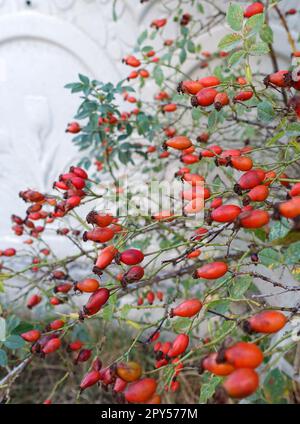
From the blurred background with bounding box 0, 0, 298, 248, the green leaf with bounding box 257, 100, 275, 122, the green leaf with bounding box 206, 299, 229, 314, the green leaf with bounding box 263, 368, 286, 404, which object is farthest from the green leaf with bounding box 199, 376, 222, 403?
the blurred background with bounding box 0, 0, 298, 248

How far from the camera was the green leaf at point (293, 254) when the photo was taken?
0.45m

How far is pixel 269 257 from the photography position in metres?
0.49

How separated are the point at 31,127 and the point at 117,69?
380 mm

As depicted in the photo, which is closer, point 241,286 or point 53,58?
point 241,286

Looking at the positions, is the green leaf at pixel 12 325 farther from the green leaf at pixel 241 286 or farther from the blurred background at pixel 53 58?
the blurred background at pixel 53 58

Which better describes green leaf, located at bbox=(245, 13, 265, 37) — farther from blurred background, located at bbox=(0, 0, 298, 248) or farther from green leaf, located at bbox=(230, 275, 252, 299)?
blurred background, located at bbox=(0, 0, 298, 248)

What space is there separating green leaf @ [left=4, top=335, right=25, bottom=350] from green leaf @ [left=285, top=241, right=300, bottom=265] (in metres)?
0.37

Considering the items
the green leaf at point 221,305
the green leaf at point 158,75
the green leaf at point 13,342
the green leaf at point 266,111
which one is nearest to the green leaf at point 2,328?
A: the green leaf at point 13,342

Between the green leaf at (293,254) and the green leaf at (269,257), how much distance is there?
1 centimetres

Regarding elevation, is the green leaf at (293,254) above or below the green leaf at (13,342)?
above

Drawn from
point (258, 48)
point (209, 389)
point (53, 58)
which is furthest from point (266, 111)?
point (53, 58)

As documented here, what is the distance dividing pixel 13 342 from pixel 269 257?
1.19 ft

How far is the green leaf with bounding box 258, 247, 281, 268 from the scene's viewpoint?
0.48 m

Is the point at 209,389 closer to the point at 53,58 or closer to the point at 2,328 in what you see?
the point at 2,328
